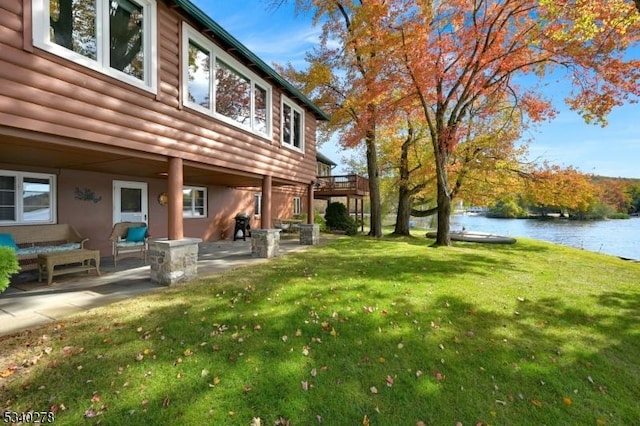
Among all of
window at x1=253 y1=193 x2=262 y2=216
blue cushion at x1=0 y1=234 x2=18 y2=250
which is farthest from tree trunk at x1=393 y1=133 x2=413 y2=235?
blue cushion at x1=0 y1=234 x2=18 y2=250

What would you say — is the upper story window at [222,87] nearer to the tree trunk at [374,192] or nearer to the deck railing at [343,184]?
Result: the tree trunk at [374,192]

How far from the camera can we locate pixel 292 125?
32.2 feet

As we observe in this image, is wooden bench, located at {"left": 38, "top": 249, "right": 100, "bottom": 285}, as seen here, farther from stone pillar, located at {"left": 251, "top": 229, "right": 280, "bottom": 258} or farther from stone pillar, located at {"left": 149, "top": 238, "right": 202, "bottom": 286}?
stone pillar, located at {"left": 251, "top": 229, "right": 280, "bottom": 258}

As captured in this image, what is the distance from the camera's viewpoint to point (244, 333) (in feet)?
11.6

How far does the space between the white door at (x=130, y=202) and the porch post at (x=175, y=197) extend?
3.70 meters

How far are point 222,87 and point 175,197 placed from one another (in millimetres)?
2790

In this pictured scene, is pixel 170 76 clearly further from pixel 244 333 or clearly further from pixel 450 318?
pixel 450 318

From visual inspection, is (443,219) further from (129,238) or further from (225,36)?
(129,238)

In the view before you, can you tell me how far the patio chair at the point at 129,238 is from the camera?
7035 millimetres

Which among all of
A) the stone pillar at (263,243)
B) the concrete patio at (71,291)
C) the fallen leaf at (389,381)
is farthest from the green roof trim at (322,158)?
the fallen leaf at (389,381)

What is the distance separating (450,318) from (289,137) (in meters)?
7.11

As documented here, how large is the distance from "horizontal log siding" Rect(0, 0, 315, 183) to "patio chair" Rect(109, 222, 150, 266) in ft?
9.25

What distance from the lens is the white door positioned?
26.4 ft

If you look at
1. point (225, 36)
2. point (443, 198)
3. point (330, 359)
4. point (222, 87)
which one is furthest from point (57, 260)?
point (443, 198)
